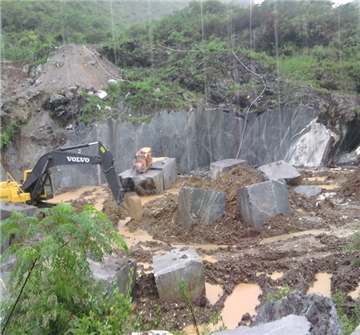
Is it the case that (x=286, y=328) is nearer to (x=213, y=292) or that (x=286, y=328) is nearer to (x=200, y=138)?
(x=213, y=292)

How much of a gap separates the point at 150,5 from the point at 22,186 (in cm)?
3479

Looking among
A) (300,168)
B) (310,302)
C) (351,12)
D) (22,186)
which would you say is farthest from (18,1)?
(310,302)

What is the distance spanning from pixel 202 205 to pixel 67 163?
9.23 ft

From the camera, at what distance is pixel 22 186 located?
11797 millimetres

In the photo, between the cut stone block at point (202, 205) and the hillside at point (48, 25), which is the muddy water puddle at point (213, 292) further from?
the hillside at point (48, 25)

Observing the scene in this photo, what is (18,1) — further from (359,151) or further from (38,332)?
(38,332)

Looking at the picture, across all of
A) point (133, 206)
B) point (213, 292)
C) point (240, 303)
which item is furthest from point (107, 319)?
point (133, 206)

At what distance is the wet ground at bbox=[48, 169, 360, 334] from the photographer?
7.70m

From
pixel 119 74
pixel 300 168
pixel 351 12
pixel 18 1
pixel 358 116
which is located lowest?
pixel 300 168

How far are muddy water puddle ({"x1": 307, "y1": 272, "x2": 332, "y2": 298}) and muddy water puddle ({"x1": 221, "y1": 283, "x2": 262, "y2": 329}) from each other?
76 centimetres

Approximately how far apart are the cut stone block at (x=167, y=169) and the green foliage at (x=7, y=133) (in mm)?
5635

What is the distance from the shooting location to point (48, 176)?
11742 mm

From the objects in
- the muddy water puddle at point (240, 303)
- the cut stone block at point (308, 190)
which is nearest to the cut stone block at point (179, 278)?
the muddy water puddle at point (240, 303)

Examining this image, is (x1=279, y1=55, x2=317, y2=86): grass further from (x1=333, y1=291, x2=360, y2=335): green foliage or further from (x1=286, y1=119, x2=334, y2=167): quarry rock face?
(x1=333, y1=291, x2=360, y2=335): green foliage
